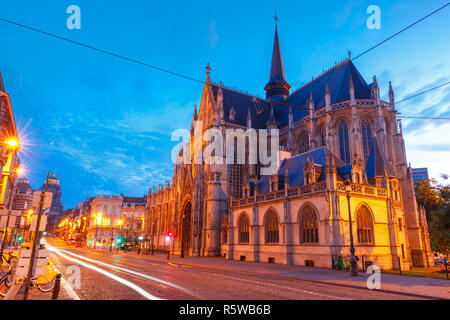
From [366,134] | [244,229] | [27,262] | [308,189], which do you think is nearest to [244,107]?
[366,134]

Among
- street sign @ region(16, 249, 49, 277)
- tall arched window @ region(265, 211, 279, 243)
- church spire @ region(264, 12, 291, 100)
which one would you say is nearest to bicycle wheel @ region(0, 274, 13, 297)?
street sign @ region(16, 249, 49, 277)

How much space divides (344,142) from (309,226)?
1813 centimetres

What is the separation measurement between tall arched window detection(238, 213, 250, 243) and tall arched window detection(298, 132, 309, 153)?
54.2 ft

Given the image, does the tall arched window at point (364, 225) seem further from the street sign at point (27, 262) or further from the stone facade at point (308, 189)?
the street sign at point (27, 262)

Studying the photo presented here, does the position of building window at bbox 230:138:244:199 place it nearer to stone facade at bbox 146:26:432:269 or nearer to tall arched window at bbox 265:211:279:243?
stone facade at bbox 146:26:432:269

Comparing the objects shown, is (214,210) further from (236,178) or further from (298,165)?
(298,165)

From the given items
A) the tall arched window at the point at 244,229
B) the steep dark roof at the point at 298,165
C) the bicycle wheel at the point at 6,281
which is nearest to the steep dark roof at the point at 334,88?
the steep dark roof at the point at 298,165

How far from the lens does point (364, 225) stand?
23.9 metres

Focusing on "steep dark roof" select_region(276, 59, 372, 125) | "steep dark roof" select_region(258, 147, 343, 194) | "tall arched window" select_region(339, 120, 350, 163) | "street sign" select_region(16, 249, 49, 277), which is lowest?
"street sign" select_region(16, 249, 49, 277)

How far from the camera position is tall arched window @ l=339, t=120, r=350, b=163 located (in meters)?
38.0

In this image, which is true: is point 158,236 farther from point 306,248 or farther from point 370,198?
point 370,198
